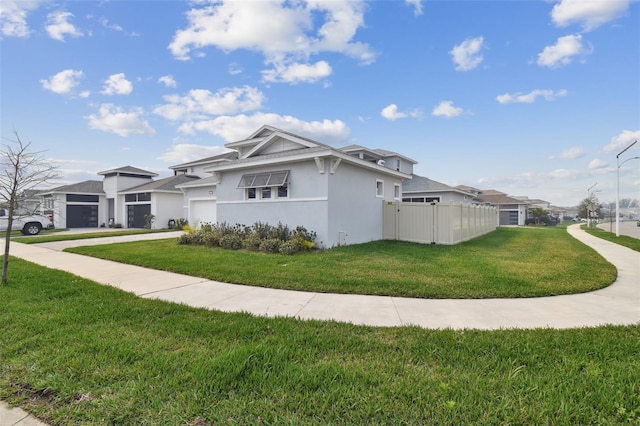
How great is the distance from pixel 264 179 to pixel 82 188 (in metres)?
23.8

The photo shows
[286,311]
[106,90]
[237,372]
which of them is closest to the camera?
[237,372]

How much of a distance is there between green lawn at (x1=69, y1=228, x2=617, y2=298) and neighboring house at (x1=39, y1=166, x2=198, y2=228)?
13932mm

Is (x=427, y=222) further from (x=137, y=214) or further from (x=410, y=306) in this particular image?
(x=137, y=214)

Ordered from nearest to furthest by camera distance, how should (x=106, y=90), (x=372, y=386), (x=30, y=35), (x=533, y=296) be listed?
1. (x=372, y=386)
2. (x=533, y=296)
3. (x=30, y=35)
4. (x=106, y=90)

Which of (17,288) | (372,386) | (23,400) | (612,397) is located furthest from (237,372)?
(17,288)

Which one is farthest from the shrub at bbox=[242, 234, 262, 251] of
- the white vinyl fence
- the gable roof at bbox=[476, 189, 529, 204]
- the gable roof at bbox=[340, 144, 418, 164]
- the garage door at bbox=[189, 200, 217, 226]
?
the gable roof at bbox=[476, 189, 529, 204]

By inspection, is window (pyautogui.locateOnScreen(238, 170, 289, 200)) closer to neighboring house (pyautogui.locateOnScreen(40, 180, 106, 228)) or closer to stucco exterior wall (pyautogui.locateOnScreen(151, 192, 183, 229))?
stucco exterior wall (pyautogui.locateOnScreen(151, 192, 183, 229))

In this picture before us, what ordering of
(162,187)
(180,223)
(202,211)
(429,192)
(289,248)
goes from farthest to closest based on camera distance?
(429,192)
(162,187)
(180,223)
(202,211)
(289,248)

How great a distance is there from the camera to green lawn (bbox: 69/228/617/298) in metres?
5.69

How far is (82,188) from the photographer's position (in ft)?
87.7

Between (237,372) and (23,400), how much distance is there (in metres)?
1.70

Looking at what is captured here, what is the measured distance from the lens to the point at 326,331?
370cm

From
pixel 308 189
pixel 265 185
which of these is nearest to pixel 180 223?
pixel 265 185

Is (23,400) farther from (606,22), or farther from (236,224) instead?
(606,22)
